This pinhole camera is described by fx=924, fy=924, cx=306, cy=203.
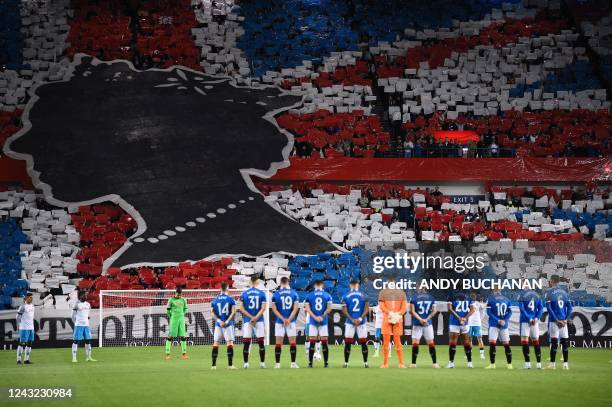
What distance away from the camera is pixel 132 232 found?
1375 inches

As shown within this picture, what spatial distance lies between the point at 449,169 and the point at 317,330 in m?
18.9

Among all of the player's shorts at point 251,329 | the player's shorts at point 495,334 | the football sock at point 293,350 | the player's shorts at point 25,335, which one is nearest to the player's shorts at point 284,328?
the football sock at point 293,350

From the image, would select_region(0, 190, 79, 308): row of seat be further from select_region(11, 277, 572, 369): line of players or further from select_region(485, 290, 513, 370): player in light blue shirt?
select_region(485, 290, 513, 370): player in light blue shirt

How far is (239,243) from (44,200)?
8414 mm

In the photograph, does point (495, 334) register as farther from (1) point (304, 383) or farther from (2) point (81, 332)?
(2) point (81, 332)

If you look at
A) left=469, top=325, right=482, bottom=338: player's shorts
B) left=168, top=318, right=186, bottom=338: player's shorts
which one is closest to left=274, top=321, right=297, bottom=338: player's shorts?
left=168, top=318, right=186, bottom=338: player's shorts

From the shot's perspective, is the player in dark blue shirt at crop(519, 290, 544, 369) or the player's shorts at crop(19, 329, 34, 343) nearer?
the player in dark blue shirt at crop(519, 290, 544, 369)

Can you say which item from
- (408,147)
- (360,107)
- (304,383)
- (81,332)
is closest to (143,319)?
(81,332)

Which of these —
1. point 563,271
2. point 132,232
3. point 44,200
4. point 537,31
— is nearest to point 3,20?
point 44,200

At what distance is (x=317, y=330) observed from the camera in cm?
2020

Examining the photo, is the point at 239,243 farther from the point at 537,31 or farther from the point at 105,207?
the point at 537,31

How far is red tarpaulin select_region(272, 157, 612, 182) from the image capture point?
123 ft

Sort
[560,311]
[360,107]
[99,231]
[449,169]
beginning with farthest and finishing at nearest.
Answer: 1. [360,107]
2. [449,169]
3. [99,231]
4. [560,311]

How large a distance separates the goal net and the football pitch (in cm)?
534
